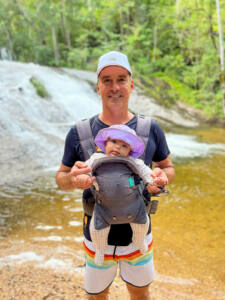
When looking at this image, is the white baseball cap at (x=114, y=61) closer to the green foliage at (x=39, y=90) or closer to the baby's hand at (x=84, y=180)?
the baby's hand at (x=84, y=180)

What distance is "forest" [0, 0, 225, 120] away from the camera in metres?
22.2

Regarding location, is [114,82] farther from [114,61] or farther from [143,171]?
[143,171]

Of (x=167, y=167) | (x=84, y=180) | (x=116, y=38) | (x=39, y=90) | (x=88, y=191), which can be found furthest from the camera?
(x=116, y=38)

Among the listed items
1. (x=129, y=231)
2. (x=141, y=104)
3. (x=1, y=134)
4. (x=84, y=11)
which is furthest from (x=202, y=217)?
(x=84, y=11)

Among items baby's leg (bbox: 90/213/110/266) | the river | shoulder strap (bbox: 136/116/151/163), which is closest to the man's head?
shoulder strap (bbox: 136/116/151/163)

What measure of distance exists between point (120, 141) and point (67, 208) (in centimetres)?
381

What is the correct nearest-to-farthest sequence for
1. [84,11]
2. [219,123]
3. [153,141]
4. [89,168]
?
[89,168] < [153,141] < [219,123] < [84,11]

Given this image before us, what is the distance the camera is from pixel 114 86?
1874 millimetres

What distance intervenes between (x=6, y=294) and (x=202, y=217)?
137 inches

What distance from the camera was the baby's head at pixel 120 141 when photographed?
1667 millimetres

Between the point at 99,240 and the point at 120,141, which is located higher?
the point at 120,141

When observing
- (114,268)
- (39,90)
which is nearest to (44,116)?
(39,90)

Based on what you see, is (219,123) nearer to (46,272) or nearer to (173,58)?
(173,58)

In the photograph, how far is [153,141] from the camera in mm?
1966
